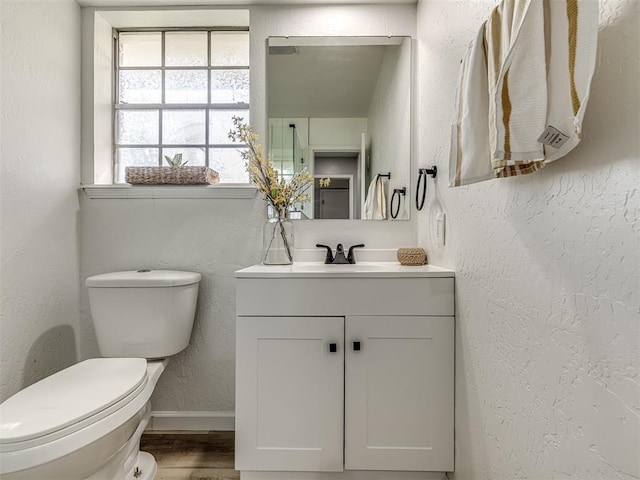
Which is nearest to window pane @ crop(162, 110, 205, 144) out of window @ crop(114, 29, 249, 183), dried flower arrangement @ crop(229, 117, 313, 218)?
window @ crop(114, 29, 249, 183)

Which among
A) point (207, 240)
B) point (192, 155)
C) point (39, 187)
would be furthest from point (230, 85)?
point (39, 187)

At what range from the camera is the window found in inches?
70.3

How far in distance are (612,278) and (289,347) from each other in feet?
3.03

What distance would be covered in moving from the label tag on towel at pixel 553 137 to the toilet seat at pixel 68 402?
1269 millimetres

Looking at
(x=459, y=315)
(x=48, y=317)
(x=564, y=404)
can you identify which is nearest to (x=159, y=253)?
(x=48, y=317)

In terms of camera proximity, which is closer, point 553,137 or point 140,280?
point 553,137

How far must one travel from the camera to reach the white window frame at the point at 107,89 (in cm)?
159

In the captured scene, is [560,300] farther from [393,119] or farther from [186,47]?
[186,47]

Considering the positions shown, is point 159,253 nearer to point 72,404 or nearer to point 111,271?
point 111,271

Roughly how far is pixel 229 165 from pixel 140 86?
2.25 feet

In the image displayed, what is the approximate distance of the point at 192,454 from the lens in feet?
4.63

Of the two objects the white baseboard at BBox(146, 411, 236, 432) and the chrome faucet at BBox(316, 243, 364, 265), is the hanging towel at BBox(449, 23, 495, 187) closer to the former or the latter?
the chrome faucet at BBox(316, 243, 364, 265)

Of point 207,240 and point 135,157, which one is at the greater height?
point 135,157

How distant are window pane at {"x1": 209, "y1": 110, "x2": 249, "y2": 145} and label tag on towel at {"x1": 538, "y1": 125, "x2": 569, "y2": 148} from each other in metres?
1.53
